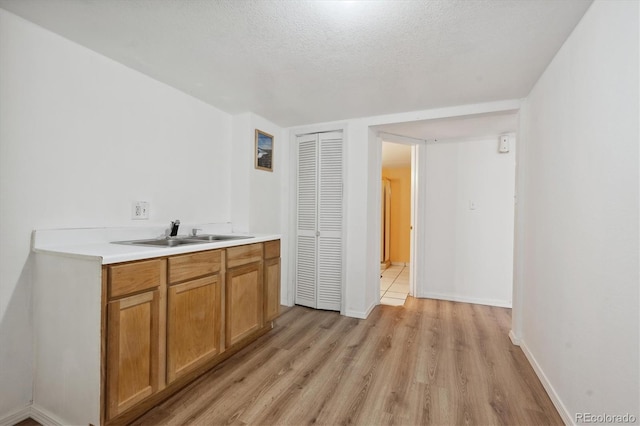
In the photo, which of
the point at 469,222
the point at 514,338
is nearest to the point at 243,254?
the point at 514,338

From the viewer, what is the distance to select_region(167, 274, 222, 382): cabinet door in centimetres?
170

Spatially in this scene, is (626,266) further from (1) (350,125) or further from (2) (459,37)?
(1) (350,125)

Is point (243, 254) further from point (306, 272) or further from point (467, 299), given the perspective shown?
point (467, 299)

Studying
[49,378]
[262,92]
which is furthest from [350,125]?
[49,378]

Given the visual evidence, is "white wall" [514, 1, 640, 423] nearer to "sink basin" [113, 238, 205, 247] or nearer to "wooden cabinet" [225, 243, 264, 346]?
"wooden cabinet" [225, 243, 264, 346]

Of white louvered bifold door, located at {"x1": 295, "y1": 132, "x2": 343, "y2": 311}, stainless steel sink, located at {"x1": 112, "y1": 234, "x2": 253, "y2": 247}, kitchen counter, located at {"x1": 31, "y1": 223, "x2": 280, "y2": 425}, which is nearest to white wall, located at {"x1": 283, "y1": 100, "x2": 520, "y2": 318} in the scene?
white louvered bifold door, located at {"x1": 295, "y1": 132, "x2": 343, "y2": 311}

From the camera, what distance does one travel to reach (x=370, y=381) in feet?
6.26

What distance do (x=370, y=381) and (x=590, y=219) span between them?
1530 mm

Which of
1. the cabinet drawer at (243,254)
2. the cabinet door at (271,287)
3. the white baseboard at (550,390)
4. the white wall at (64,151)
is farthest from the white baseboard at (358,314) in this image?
the white wall at (64,151)

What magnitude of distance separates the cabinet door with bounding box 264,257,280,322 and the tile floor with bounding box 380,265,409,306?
1.54 m

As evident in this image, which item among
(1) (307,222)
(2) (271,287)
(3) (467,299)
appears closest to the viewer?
(2) (271,287)

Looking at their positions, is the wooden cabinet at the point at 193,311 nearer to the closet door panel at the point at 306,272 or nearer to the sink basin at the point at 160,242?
the sink basin at the point at 160,242

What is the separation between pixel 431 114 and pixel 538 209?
1260 millimetres

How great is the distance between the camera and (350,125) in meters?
3.15
